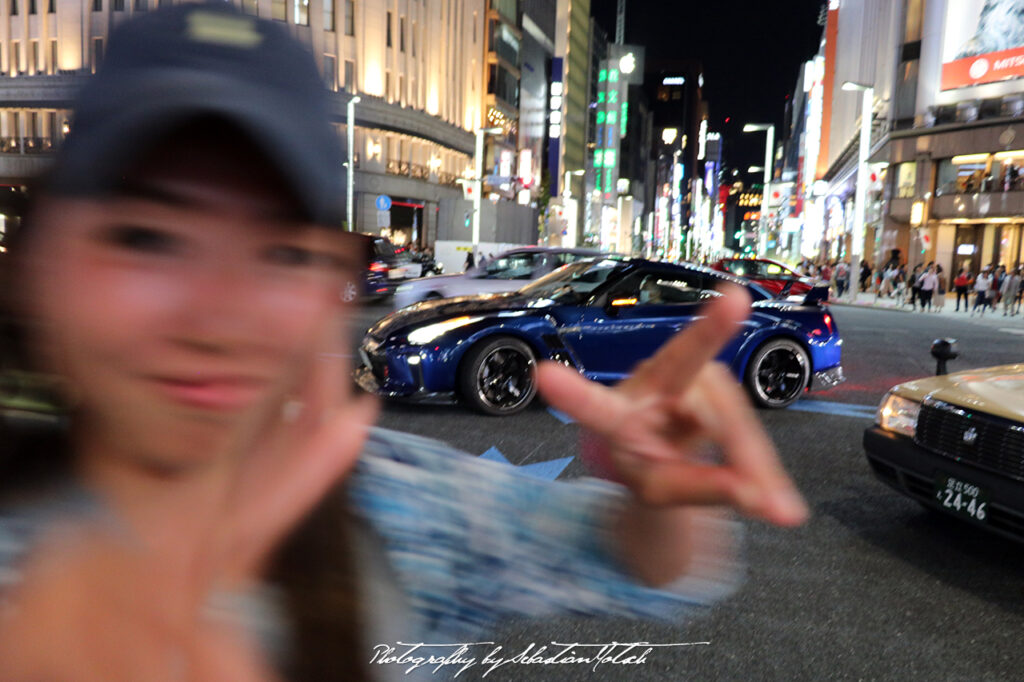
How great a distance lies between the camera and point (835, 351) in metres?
8.49

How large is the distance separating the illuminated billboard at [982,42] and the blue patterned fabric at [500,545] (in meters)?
43.2

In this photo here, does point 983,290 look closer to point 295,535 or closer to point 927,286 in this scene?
point 927,286

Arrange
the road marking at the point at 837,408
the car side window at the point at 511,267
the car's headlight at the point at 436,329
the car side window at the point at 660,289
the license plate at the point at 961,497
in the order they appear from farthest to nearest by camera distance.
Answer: the car side window at the point at 511,267 < the road marking at the point at 837,408 < the car side window at the point at 660,289 < the car's headlight at the point at 436,329 < the license plate at the point at 961,497

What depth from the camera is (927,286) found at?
84.8ft

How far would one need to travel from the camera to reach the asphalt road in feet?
9.91

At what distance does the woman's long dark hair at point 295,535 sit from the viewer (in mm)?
652

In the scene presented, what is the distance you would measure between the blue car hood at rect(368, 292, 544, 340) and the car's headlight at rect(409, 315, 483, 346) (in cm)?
7

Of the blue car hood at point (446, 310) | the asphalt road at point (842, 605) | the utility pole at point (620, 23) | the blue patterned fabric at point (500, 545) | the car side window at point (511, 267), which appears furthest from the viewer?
the utility pole at point (620, 23)

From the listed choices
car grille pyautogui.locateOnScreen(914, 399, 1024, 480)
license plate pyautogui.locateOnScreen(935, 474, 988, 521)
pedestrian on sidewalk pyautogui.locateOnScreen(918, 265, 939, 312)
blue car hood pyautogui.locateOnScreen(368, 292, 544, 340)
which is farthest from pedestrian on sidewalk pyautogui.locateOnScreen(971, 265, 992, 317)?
license plate pyautogui.locateOnScreen(935, 474, 988, 521)

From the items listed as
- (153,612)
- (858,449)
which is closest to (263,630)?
(153,612)

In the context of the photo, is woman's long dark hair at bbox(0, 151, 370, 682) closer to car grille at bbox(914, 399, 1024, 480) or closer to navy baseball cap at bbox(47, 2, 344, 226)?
navy baseball cap at bbox(47, 2, 344, 226)

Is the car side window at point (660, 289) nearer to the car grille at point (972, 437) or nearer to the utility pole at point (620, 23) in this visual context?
the car grille at point (972, 437)
